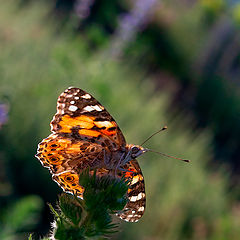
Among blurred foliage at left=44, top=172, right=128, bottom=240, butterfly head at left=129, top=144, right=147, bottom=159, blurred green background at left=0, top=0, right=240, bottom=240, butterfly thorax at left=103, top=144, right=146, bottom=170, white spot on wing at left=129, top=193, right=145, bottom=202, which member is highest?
blurred foliage at left=44, top=172, right=128, bottom=240

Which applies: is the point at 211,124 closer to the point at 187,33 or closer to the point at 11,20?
the point at 187,33

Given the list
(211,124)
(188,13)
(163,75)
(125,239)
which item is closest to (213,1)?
(188,13)

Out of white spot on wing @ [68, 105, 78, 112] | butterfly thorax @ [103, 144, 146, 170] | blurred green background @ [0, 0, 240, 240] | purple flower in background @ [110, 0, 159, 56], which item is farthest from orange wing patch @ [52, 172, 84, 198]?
purple flower in background @ [110, 0, 159, 56]

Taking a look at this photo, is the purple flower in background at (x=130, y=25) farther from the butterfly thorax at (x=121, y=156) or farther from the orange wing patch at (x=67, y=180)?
the orange wing patch at (x=67, y=180)

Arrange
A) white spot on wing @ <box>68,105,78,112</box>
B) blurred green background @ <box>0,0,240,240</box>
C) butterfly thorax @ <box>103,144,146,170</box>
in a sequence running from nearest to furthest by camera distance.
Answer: butterfly thorax @ <box>103,144,146,170</box> < white spot on wing @ <box>68,105,78,112</box> < blurred green background @ <box>0,0,240,240</box>

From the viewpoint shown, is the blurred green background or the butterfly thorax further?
the blurred green background

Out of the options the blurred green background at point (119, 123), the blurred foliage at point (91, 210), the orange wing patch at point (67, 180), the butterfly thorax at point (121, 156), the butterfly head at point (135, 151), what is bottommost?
the blurred green background at point (119, 123)

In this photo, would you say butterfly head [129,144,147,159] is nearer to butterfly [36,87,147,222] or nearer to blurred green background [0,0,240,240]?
butterfly [36,87,147,222]

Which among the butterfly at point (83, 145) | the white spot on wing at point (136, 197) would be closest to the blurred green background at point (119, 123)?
the butterfly at point (83, 145)
